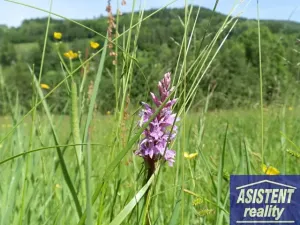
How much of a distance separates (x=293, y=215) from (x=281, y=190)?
6 centimetres

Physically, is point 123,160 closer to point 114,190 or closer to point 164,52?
point 114,190

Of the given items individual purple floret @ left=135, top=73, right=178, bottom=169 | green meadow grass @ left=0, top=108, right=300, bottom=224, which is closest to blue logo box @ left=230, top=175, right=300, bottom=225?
green meadow grass @ left=0, top=108, right=300, bottom=224

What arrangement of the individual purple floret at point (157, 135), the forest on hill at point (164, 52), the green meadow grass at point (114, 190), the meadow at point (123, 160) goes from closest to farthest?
the meadow at point (123, 160) < the individual purple floret at point (157, 135) < the green meadow grass at point (114, 190) < the forest on hill at point (164, 52)

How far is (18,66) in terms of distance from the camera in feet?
123

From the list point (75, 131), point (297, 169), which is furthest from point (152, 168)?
point (297, 169)

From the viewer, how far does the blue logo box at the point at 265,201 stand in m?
0.89

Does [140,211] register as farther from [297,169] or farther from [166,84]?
[297,169]

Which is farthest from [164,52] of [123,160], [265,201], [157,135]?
[157,135]

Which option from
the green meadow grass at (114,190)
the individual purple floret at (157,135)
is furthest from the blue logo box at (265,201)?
A: the individual purple floret at (157,135)

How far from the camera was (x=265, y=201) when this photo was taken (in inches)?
36.0

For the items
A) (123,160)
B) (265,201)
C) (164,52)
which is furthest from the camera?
(164,52)

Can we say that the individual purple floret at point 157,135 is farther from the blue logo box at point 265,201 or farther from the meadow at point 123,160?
the blue logo box at point 265,201

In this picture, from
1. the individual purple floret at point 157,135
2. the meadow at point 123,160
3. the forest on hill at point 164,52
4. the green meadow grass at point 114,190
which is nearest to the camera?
the meadow at point 123,160

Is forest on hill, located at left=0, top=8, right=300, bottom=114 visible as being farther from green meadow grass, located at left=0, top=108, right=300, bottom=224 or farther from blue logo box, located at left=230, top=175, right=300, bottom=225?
blue logo box, located at left=230, top=175, right=300, bottom=225
